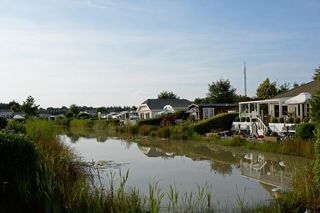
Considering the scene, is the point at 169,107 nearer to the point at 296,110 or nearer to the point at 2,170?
the point at 296,110

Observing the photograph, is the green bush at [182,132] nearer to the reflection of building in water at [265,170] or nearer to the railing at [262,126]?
the railing at [262,126]

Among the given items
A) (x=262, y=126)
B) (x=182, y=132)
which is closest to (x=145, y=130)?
(x=182, y=132)

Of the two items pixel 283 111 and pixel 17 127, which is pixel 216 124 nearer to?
pixel 283 111

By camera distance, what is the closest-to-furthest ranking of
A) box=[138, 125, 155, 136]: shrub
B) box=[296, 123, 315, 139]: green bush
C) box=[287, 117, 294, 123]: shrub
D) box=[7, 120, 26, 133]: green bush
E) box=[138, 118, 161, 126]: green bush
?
box=[7, 120, 26, 133]: green bush < box=[296, 123, 315, 139]: green bush < box=[287, 117, 294, 123]: shrub < box=[138, 125, 155, 136]: shrub < box=[138, 118, 161, 126]: green bush

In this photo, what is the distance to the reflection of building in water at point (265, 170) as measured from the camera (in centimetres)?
1241

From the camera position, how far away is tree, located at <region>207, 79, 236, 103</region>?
2387 inches

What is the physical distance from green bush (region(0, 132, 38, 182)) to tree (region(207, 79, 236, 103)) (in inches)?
2094

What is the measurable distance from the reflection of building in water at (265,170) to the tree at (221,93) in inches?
1621

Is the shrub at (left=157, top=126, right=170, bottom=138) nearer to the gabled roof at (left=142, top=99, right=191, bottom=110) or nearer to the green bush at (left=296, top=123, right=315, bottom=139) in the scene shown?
the green bush at (left=296, top=123, right=315, bottom=139)

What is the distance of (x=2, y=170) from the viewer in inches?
312

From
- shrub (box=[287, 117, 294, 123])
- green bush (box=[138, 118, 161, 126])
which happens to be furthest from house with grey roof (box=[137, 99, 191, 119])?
shrub (box=[287, 117, 294, 123])

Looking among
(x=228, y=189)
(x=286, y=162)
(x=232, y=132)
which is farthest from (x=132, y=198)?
(x=232, y=132)

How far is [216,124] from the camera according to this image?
3403cm

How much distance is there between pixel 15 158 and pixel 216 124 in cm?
2696
